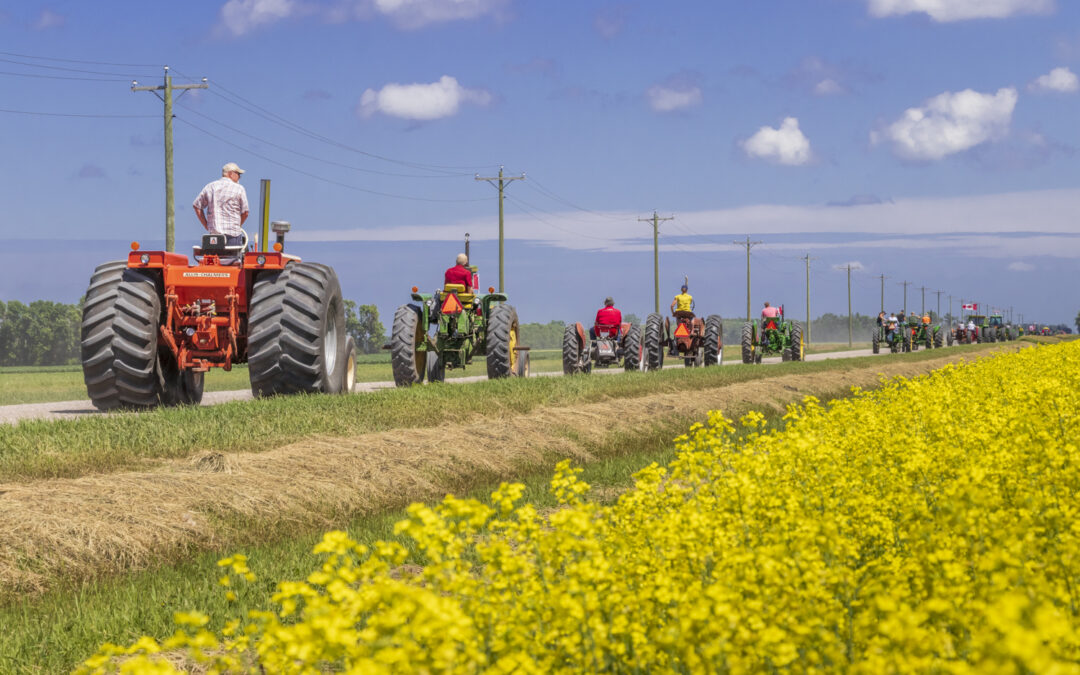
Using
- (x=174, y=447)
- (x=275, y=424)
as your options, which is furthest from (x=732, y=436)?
(x=174, y=447)

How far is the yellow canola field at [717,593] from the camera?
2.58 meters

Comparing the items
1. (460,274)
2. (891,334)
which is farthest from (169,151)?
(891,334)

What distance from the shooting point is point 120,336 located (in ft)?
34.4

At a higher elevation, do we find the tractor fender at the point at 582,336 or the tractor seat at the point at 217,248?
the tractor seat at the point at 217,248

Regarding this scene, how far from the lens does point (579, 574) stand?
10.2 ft

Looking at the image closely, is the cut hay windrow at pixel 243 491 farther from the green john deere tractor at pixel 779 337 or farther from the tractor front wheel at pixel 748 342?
the green john deere tractor at pixel 779 337

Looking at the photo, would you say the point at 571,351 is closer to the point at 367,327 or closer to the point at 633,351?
the point at 633,351

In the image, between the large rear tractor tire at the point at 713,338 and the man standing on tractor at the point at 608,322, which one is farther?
the large rear tractor tire at the point at 713,338

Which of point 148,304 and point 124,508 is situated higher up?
point 148,304

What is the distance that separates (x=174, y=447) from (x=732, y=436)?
22.3ft

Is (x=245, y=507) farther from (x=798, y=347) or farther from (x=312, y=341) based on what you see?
(x=798, y=347)

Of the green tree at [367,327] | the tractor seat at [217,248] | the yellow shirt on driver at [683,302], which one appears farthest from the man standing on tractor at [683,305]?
the green tree at [367,327]

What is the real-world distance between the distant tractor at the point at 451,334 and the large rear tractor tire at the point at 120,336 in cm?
571

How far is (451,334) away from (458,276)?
3.36 feet
